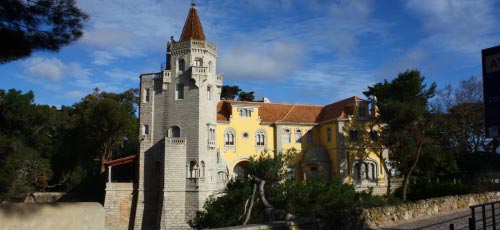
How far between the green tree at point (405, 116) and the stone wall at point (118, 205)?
815 inches

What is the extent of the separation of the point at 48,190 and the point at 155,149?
→ 65.3 feet

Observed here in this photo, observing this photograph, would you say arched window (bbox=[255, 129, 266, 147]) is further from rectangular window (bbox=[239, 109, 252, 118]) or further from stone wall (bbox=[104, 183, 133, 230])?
stone wall (bbox=[104, 183, 133, 230])

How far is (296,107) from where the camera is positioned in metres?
41.8

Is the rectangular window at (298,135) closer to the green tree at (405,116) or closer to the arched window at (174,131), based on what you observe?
the green tree at (405,116)

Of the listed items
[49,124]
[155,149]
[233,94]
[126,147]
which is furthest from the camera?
[233,94]

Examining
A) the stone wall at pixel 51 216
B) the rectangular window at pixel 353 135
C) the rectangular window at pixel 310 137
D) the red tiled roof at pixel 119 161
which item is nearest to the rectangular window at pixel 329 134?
the rectangular window at pixel 310 137

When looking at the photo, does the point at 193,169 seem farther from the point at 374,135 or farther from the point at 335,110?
the point at 374,135

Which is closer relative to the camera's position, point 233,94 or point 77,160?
point 77,160

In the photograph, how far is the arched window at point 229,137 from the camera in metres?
37.5

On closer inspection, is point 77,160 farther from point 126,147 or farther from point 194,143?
point 194,143

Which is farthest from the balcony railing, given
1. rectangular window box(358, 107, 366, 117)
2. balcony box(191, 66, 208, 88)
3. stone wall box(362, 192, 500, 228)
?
stone wall box(362, 192, 500, 228)

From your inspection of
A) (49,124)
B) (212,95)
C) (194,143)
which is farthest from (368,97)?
(49,124)

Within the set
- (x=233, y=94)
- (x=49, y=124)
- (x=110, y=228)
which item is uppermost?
(x=233, y=94)

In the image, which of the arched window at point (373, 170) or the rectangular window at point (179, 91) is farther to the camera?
the arched window at point (373, 170)
